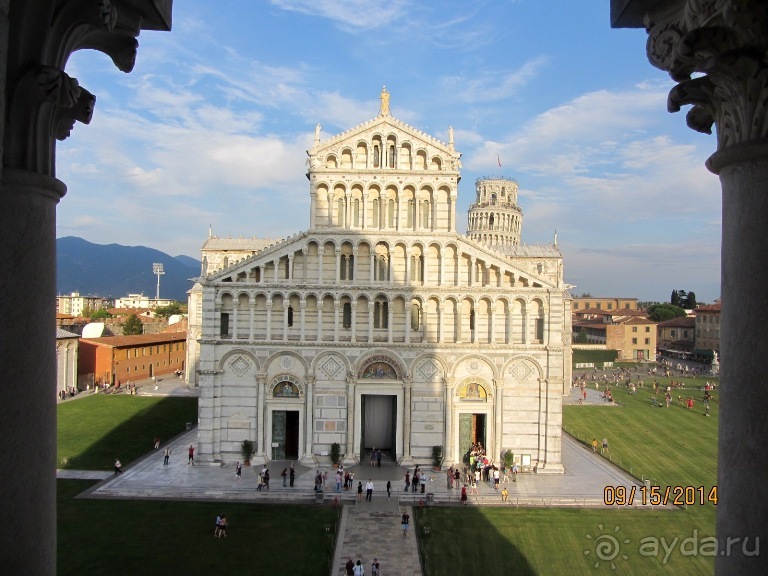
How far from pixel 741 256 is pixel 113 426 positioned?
42.6 meters

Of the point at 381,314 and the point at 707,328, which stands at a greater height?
the point at 381,314

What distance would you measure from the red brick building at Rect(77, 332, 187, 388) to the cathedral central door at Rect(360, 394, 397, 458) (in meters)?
37.0

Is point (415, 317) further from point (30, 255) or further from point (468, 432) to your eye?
point (30, 255)

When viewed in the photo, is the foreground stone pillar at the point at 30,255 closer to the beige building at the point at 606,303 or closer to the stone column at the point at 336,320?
the stone column at the point at 336,320

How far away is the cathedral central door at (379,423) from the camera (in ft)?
107

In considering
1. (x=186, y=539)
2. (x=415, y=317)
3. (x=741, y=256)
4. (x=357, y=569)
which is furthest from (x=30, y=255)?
(x=415, y=317)

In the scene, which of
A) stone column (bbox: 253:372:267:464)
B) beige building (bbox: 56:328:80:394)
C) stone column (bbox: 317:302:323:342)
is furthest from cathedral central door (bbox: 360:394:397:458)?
beige building (bbox: 56:328:80:394)

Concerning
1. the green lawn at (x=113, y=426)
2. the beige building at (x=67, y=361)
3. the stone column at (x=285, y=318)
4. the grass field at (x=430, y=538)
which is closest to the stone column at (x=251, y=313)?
the stone column at (x=285, y=318)

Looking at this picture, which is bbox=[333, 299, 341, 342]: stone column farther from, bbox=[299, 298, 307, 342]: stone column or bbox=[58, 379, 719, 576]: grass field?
bbox=[58, 379, 719, 576]: grass field

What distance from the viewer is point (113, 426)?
40125 millimetres

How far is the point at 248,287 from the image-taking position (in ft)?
104

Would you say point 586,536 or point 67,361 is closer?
point 586,536

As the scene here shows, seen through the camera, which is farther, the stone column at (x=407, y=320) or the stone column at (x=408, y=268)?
the stone column at (x=408, y=268)

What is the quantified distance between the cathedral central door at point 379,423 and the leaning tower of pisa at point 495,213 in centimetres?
6585
